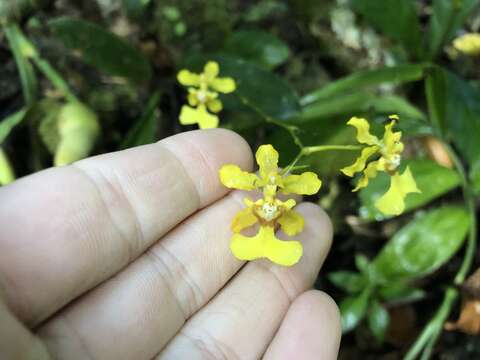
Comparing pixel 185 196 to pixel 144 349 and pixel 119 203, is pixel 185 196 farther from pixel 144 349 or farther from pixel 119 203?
pixel 144 349

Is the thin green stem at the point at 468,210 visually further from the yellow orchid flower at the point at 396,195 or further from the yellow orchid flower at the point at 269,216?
the yellow orchid flower at the point at 269,216

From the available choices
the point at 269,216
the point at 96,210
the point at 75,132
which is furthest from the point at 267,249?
the point at 75,132

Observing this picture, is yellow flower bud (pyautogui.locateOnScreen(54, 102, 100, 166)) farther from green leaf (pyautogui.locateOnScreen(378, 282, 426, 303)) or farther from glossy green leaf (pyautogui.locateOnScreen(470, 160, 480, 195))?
glossy green leaf (pyautogui.locateOnScreen(470, 160, 480, 195))

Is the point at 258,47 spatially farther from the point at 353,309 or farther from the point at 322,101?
the point at 353,309

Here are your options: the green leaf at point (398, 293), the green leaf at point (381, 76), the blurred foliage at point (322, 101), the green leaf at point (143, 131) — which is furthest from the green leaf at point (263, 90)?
the green leaf at point (398, 293)

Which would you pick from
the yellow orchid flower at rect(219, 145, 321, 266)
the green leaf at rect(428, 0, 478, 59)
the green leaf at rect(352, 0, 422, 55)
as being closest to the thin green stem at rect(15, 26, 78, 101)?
the yellow orchid flower at rect(219, 145, 321, 266)
